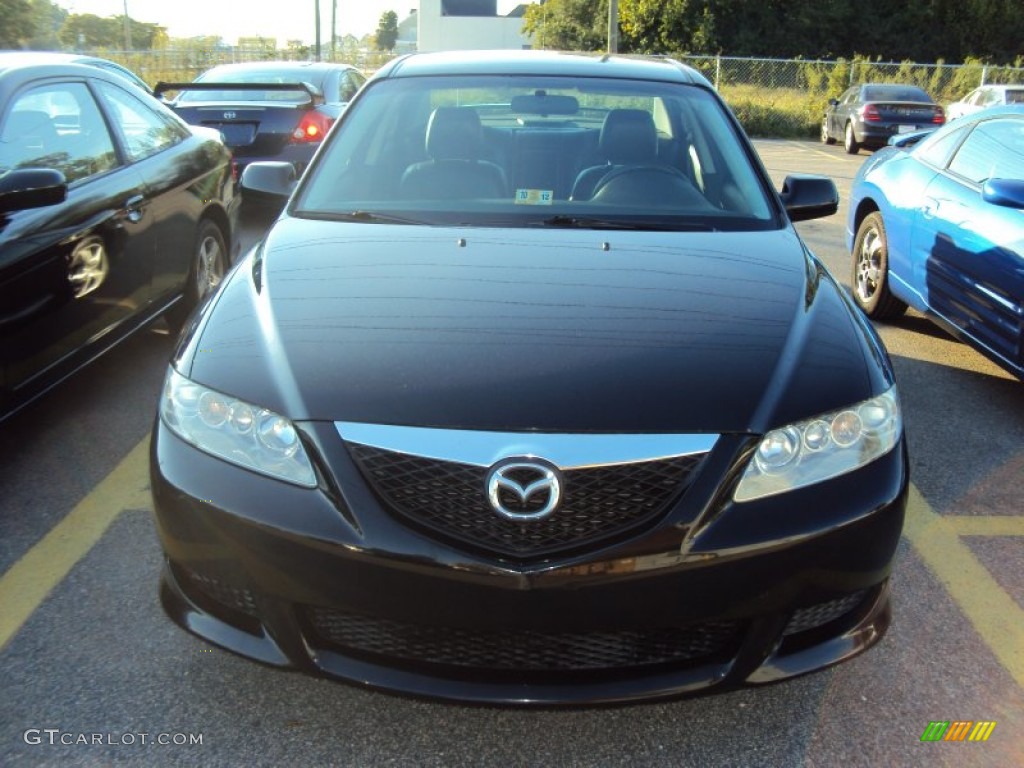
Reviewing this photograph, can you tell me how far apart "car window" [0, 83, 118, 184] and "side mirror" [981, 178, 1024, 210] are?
12.8ft

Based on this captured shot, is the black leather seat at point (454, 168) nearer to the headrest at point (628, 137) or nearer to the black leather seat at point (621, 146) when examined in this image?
the black leather seat at point (621, 146)

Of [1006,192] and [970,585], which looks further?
[1006,192]

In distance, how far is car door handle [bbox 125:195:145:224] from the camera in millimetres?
4426

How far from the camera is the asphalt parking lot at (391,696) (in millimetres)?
2311

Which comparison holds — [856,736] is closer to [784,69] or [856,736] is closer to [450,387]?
[450,387]

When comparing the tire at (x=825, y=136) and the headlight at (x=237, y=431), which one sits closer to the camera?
the headlight at (x=237, y=431)

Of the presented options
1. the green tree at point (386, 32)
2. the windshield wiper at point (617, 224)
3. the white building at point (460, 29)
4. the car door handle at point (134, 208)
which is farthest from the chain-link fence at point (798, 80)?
the green tree at point (386, 32)

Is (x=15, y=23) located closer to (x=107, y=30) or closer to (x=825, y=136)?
(x=825, y=136)

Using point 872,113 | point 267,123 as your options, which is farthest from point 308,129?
point 872,113

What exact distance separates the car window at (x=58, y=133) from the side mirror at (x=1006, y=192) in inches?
153

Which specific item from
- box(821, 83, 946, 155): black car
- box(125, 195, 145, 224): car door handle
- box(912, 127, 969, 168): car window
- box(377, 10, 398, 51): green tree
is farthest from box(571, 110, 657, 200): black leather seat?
box(377, 10, 398, 51): green tree

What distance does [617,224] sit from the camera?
3.21 m

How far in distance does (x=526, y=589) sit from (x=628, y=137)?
2196mm

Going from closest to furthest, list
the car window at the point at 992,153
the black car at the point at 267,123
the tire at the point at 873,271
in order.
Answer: the car window at the point at 992,153 < the tire at the point at 873,271 < the black car at the point at 267,123
